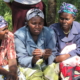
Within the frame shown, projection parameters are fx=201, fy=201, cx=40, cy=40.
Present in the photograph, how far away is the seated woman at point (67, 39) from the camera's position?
297cm

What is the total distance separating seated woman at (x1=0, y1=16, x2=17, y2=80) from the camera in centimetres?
274

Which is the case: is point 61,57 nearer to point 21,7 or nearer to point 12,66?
point 12,66

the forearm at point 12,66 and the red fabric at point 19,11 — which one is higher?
the red fabric at point 19,11

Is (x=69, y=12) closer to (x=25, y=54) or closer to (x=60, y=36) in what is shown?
(x=60, y=36)

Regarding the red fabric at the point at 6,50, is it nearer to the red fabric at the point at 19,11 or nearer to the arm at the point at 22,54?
the arm at the point at 22,54

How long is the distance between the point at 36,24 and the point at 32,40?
0.84ft

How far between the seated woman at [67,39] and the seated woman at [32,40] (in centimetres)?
16

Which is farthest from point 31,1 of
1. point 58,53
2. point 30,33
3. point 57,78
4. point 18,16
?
point 57,78

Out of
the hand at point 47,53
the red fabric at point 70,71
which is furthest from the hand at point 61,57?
the hand at point 47,53

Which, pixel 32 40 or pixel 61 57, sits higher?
pixel 32 40

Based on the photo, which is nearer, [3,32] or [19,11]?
[3,32]

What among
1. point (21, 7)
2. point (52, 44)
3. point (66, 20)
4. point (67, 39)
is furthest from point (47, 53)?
point (21, 7)

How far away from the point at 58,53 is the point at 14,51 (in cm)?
72

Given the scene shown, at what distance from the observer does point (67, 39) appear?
10.7 feet
